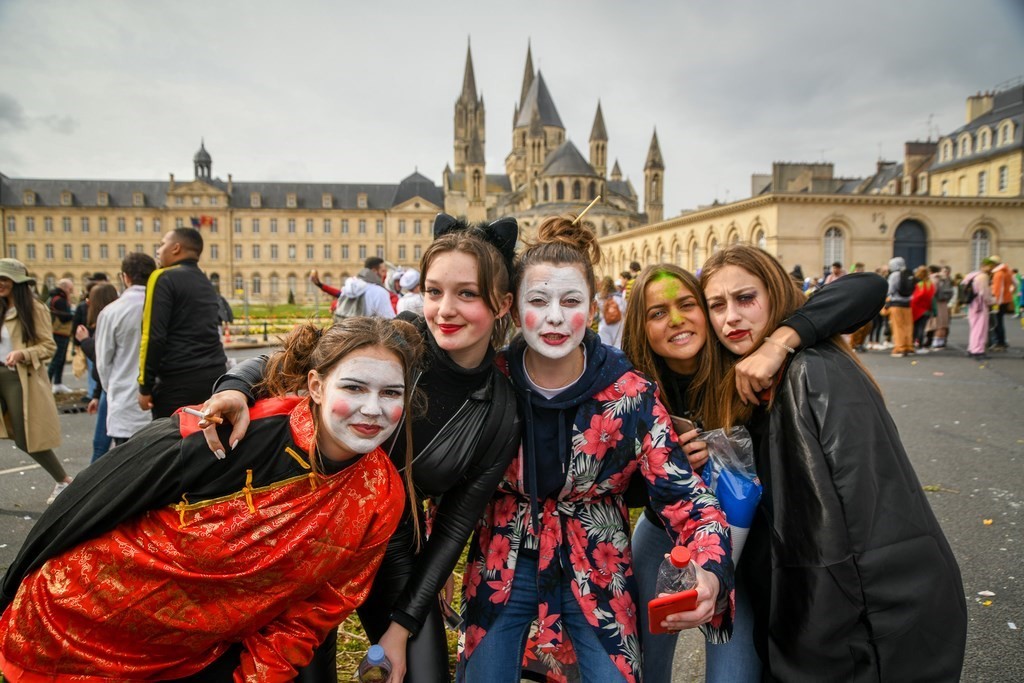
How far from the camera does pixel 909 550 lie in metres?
1.94

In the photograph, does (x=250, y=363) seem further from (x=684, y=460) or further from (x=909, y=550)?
(x=909, y=550)

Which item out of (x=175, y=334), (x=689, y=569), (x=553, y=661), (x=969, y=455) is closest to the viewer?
(x=689, y=569)

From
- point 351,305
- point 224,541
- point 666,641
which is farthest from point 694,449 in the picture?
point 351,305

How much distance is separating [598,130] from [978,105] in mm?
50806

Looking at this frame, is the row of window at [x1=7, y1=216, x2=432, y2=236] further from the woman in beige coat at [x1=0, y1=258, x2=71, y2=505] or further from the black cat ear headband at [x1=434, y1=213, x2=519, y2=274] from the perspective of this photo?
the black cat ear headband at [x1=434, y1=213, x2=519, y2=274]

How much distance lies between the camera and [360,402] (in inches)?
88.0

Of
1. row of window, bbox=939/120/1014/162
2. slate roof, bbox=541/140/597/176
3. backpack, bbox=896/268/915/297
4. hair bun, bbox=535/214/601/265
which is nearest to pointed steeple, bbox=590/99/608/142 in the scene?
slate roof, bbox=541/140/597/176

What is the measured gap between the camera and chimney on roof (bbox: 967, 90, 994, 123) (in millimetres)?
53938

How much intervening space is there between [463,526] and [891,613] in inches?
59.3

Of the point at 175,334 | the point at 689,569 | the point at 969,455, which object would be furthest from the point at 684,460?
the point at 969,455

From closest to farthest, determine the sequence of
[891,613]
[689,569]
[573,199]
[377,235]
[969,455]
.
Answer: [891,613] < [689,569] < [969,455] < [573,199] < [377,235]

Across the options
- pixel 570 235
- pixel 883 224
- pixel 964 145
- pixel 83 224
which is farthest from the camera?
pixel 83 224

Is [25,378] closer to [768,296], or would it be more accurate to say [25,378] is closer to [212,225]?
[768,296]

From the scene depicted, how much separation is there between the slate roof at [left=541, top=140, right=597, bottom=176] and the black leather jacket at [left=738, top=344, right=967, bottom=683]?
80405 mm
